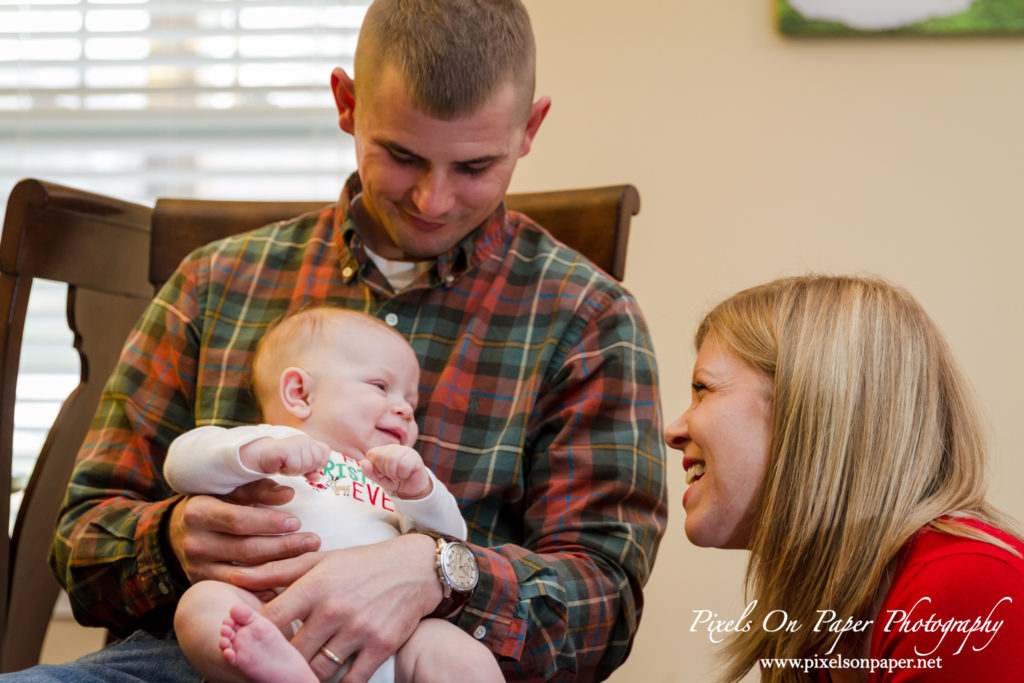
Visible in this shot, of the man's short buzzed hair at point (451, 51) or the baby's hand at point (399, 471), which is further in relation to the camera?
the man's short buzzed hair at point (451, 51)

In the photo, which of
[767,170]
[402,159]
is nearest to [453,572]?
[402,159]

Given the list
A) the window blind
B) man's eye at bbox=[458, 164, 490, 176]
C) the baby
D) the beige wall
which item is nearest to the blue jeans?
the baby

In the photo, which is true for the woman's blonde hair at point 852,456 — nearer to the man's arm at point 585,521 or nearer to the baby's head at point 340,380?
the man's arm at point 585,521

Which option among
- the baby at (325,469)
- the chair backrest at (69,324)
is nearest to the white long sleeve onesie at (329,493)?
the baby at (325,469)

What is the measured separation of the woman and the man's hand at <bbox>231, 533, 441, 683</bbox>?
1.18ft

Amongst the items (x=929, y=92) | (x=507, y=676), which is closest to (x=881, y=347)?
(x=507, y=676)

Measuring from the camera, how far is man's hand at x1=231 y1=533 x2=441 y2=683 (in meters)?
0.96

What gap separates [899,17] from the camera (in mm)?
1889

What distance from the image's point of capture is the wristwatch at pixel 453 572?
104 centimetres

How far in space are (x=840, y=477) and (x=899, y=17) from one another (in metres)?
1.21

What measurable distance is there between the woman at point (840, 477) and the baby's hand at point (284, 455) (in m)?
0.45

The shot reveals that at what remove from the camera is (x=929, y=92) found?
6.30 feet

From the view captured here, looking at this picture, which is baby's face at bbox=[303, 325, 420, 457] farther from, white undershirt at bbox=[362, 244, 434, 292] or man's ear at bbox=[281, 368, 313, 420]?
white undershirt at bbox=[362, 244, 434, 292]

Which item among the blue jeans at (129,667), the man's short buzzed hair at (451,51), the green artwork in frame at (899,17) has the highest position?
the green artwork in frame at (899,17)
